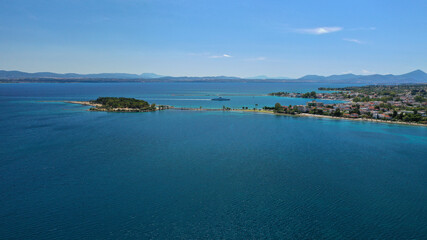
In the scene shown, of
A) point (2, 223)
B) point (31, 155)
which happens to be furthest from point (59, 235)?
point (31, 155)

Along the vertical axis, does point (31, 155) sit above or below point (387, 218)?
above

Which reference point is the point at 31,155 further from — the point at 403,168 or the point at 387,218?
the point at 403,168

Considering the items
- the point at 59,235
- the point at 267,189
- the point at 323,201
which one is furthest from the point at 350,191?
the point at 59,235

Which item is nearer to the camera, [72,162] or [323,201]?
[323,201]

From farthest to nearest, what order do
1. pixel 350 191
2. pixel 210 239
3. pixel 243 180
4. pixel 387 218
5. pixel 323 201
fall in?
pixel 243 180 → pixel 350 191 → pixel 323 201 → pixel 387 218 → pixel 210 239

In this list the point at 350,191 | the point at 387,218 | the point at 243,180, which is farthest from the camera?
the point at 243,180

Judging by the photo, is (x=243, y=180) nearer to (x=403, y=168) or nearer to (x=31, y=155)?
(x=403, y=168)
